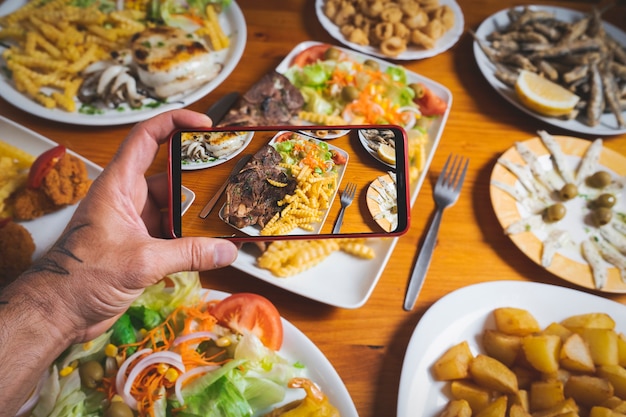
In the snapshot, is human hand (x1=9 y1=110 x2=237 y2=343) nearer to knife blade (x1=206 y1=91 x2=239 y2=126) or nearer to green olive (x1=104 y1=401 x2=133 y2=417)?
green olive (x1=104 y1=401 x2=133 y2=417)

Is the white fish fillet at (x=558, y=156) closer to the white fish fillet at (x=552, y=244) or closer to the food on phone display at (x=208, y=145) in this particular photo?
the white fish fillet at (x=552, y=244)

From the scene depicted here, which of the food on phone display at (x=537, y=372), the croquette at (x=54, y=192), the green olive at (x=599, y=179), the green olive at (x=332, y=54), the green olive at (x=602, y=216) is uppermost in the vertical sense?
the green olive at (x=332, y=54)

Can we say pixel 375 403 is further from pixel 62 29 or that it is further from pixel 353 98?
pixel 62 29

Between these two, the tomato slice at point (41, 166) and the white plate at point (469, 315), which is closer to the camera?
the white plate at point (469, 315)

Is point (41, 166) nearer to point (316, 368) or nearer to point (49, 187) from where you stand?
point (49, 187)

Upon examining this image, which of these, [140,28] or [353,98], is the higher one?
[140,28]

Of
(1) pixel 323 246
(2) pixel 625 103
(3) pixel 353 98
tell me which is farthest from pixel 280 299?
(2) pixel 625 103

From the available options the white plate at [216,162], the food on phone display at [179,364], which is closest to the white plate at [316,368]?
the food on phone display at [179,364]

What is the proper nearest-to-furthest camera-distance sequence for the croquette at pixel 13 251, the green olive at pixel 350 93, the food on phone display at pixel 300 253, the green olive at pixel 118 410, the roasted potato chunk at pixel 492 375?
the green olive at pixel 118 410, the roasted potato chunk at pixel 492 375, the croquette at pixel 13 251, the food on phone display at pixel 300 253, the green olive at pixel 350 93
